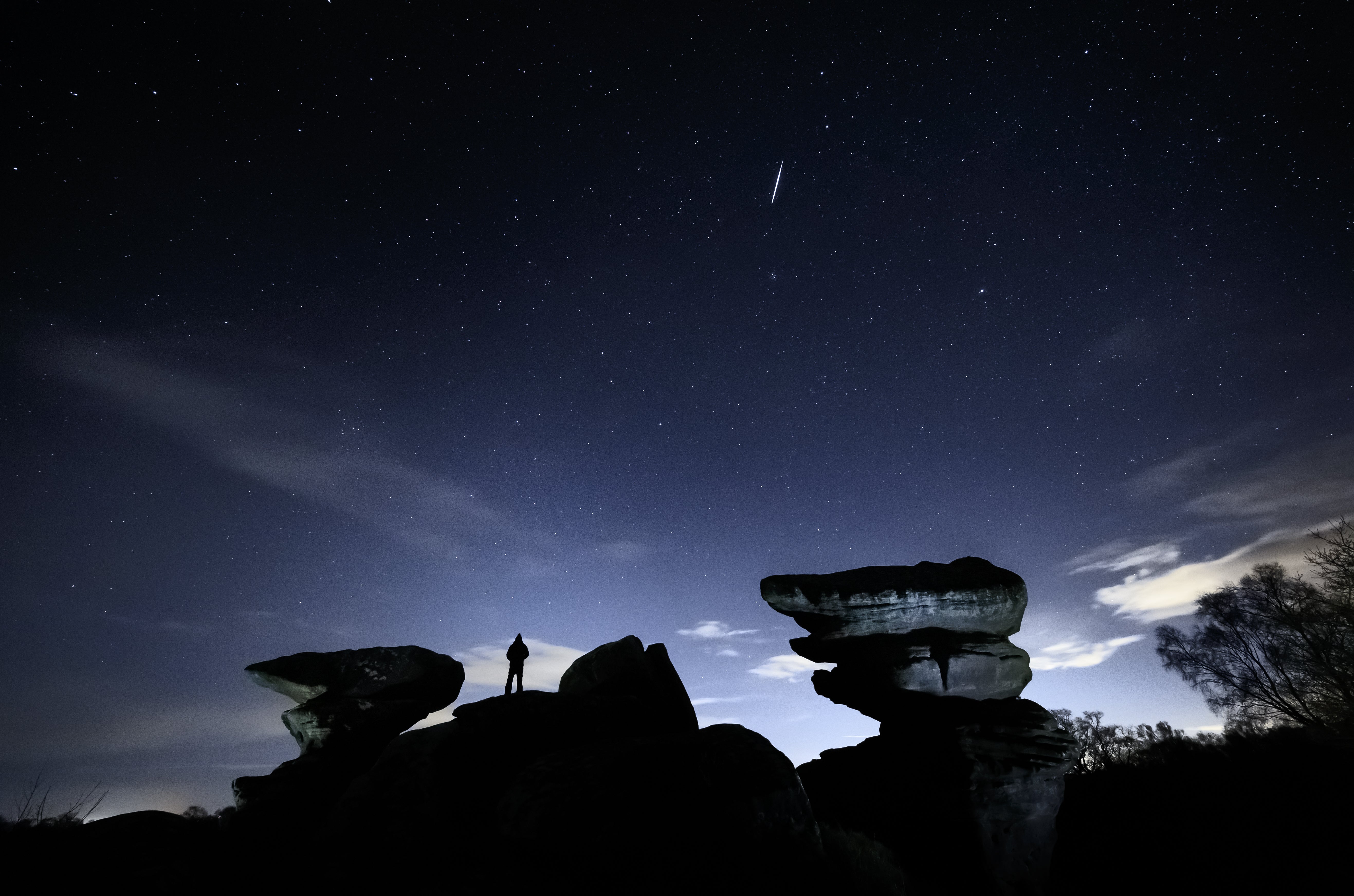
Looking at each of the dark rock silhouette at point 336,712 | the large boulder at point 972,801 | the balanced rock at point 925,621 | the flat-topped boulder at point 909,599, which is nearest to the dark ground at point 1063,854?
the dark rock silhouette at point 336,712

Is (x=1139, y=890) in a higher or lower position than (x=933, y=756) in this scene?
lower

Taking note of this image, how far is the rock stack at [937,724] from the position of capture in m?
16.5

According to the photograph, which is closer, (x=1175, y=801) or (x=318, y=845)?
(x=318, y=845)

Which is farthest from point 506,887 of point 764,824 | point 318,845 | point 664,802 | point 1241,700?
point 1241,700

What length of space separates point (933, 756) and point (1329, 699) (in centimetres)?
2589

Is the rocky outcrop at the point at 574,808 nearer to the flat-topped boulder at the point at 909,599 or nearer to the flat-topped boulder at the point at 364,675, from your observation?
the flat-topped boulder at the point at 364,675

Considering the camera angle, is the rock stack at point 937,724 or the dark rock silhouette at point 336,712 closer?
the dark rock silhouette at point 336,712

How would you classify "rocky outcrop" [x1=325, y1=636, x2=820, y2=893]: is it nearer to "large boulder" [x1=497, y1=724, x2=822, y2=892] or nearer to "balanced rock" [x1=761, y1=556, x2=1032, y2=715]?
"large boulder" [x1=497, y1=724, x2=822, y2=892]

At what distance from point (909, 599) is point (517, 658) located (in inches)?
548

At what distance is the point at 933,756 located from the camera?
1767cm

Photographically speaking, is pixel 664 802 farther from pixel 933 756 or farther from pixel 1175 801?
pixel 1175 801

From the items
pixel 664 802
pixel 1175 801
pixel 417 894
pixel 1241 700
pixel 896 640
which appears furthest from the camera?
pixel 1241 700

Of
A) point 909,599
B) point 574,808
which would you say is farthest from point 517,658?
point 909,599

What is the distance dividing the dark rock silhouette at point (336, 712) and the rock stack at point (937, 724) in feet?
41.2
